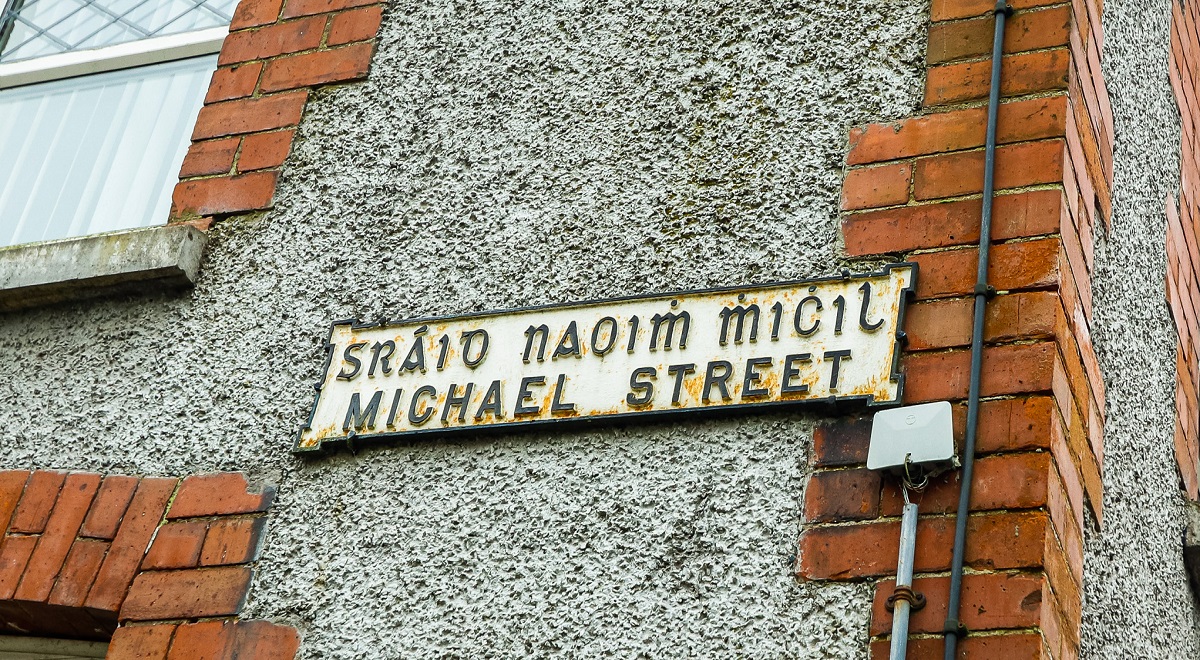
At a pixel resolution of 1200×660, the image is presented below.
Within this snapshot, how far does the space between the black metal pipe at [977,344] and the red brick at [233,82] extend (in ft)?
6.20

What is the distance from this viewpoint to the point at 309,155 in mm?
3486

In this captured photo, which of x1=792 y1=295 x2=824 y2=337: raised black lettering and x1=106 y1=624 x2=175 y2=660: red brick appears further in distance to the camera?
x1=106 y1=624 x2=175 y2=660: red brick

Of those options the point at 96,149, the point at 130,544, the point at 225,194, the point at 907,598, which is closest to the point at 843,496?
the point at 907,598

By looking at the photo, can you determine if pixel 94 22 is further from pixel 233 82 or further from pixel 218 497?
pixel 218 497

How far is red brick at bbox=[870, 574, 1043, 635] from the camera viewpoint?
229 centimetres

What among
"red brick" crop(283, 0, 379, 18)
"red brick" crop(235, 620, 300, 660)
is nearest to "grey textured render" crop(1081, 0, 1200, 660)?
"red brick" crop(235, 620, 300, 660)

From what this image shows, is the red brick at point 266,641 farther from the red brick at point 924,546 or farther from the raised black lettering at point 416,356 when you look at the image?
the red brick at point 924,546

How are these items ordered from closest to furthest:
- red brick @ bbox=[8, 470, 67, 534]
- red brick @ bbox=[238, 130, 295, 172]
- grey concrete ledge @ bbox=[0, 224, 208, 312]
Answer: red brick @ bbox=[8, 470, 67, 534] → grey concrete ledge @ bbox=[0, 224, 208, 312] → red brick @ bbox=[238, 130, 295, 172]

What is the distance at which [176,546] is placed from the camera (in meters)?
2.98

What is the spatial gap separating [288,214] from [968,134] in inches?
62.9

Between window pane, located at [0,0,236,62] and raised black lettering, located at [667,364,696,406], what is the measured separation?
6.63 ft

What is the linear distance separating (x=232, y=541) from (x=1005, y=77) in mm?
1849

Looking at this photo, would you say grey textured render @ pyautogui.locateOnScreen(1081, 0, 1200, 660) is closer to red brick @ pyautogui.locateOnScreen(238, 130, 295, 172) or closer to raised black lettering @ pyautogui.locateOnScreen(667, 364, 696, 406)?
raised black lettering @ pyautogui.locateOnScreen(667, 364, 696, 406)

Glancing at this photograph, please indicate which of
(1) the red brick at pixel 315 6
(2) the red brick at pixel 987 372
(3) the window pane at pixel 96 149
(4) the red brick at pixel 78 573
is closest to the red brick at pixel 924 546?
(2) the red brick at pixel 987 372
